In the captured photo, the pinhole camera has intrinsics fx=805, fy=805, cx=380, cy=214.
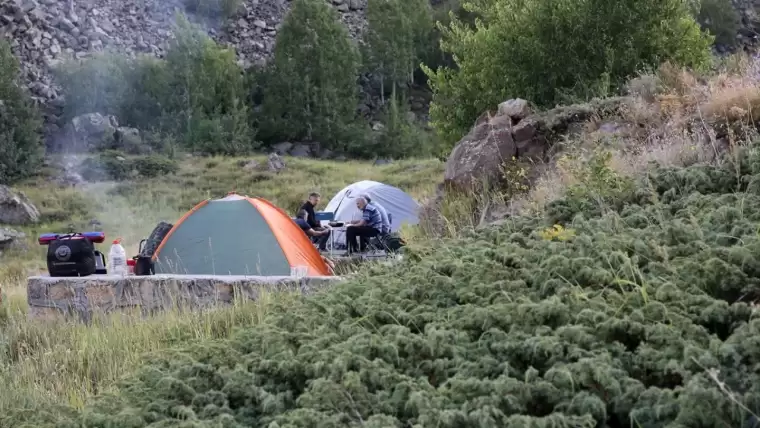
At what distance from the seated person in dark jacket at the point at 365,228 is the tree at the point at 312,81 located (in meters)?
29.3

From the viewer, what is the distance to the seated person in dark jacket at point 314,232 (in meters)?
12.0

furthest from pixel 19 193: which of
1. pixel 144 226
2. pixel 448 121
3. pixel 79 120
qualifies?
pixel 448 121

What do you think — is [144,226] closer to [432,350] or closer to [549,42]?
[549,42]

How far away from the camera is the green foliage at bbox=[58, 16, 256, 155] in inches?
1533

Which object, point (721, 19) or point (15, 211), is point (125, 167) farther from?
point (721, 19)

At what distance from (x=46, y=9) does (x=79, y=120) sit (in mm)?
20147

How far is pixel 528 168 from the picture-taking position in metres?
7.46

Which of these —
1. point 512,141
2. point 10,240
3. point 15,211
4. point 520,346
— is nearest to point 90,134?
point 15,211

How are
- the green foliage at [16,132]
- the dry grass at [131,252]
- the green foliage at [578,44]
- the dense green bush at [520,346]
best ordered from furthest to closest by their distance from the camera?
1. the green foliage at [16,132]
2. the green foliage at [578,44]
3. the dry grass at [131,252]
4. the dense green bush at [520,346]

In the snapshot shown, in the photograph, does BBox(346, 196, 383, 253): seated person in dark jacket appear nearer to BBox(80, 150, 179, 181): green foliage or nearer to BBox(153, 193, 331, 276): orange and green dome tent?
BBox(153, 193, 331, 276): orange and green dome tent

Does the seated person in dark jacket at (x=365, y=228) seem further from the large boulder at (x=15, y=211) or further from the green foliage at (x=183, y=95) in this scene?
the green foliage at (x=183, y=95)

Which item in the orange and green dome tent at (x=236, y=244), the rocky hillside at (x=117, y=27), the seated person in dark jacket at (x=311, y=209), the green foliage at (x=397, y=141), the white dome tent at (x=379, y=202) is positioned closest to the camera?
the orange and green dome tent at (x=236, y=244)

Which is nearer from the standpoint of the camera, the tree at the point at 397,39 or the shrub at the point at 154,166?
the shrub at the point at 154,166

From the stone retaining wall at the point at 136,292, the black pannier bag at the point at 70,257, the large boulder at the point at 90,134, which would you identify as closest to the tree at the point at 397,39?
the large boulder at the point at 90,134
